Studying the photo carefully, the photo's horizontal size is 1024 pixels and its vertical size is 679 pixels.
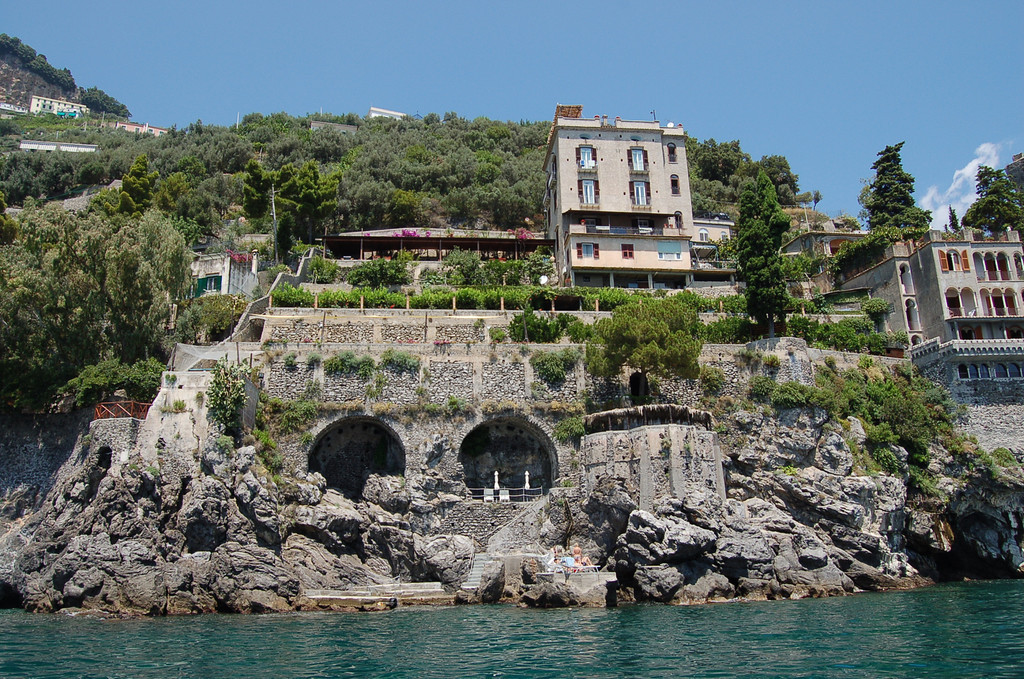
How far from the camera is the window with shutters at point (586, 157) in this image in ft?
174

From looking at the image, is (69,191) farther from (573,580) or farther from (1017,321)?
(1017,321)

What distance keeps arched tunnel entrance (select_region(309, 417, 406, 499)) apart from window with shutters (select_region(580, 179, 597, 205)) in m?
23.8

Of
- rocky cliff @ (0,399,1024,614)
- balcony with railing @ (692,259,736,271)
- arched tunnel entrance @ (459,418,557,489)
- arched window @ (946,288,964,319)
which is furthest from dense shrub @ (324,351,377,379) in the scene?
arched window @ (946,288,964,319)

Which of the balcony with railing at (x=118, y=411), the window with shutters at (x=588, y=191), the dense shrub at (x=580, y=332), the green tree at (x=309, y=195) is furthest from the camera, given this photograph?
the green tree at (x=309, y=195)

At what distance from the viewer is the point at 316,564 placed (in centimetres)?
2927

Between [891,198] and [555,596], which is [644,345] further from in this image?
[891,198]

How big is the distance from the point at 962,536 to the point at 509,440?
2244cm

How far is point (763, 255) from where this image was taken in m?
40.7

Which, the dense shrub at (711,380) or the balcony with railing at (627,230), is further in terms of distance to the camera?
the balcony with railing at (627,230)

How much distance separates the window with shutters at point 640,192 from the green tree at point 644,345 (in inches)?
731

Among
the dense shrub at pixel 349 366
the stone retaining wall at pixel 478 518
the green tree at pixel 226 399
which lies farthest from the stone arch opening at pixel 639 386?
the green tree at pixel 226 399

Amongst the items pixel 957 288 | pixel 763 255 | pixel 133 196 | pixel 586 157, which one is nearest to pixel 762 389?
pixel 763 255

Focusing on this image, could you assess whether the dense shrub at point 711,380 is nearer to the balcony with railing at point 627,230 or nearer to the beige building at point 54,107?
the balcony with railing at point 627,230

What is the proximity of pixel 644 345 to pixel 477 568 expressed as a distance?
11806 millimetres
